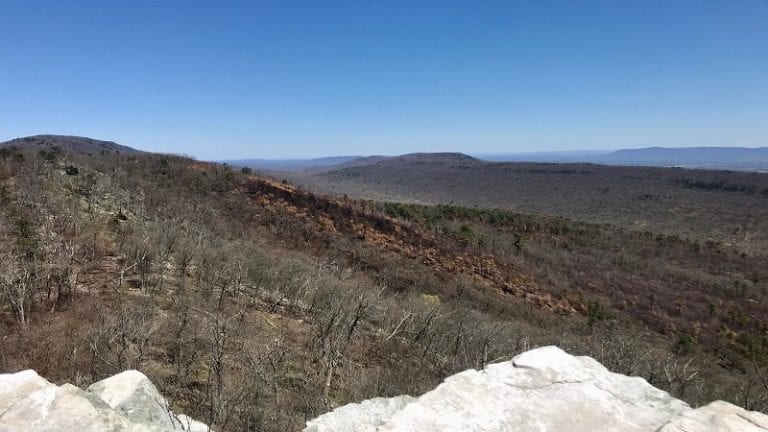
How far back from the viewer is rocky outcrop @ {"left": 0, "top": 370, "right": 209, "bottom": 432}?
5.89 m

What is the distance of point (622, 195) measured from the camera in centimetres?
12862

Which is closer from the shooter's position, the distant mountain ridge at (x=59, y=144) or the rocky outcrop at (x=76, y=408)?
the rocky outcrop at (x=76, y=408)

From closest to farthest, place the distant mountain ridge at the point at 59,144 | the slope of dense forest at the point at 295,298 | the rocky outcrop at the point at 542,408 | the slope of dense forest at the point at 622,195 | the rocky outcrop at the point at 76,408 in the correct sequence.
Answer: the rocky outcrop at the point at 76,408
the rocky outcrop at the point at 542,408
the slope of dense forest at the point at 295,298
the slope of dense forest at the point at 622,195
the distant mountain ridge at the point at 59,144

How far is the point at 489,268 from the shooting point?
4297cm

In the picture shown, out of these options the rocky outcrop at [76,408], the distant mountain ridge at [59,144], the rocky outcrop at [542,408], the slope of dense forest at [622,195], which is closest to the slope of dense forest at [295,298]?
the rocky outcrop at [76,408]

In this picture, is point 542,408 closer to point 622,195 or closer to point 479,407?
point 479,407

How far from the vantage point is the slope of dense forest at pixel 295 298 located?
46.2ft

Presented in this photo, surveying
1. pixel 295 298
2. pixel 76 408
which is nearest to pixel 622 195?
pixel 295 298

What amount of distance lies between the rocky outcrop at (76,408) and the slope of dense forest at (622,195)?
8453 centimetres

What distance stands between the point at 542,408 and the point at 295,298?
68.5ft

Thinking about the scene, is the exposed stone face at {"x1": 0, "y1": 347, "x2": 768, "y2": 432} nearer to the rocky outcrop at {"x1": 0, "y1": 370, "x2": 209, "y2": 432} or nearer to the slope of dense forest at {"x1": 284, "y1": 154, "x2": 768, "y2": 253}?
the rocky outcrop at {"x1": 0, "y1": 370, "x2": 209, "y2": 432}

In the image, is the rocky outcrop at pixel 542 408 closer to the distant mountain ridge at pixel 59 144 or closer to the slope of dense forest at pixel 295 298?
the slope of dense forest at pixel 295 298

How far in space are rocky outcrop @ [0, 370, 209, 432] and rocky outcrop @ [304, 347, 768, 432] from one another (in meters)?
2.71

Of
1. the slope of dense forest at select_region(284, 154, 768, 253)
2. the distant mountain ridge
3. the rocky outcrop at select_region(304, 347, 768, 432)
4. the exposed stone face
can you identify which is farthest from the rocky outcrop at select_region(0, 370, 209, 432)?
the distant mountain ridge
